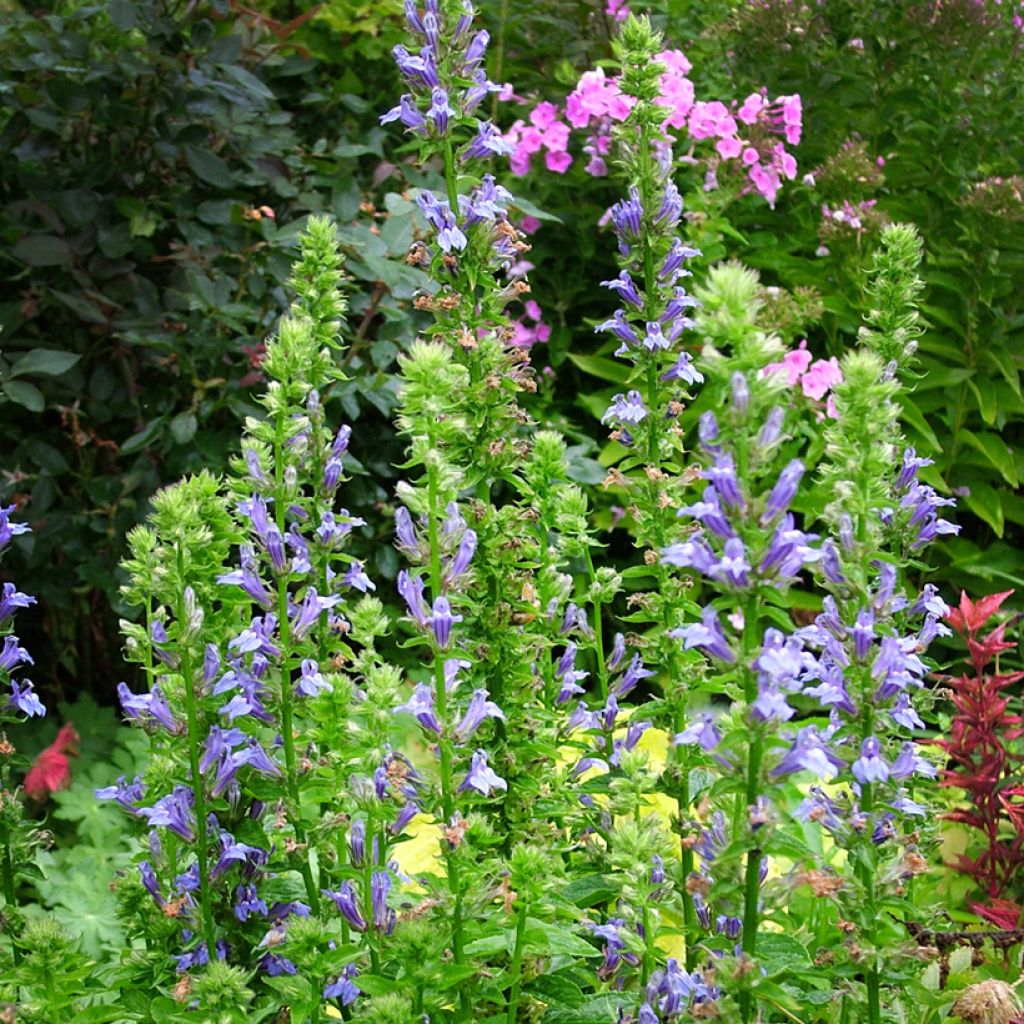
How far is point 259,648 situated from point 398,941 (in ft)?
1.41

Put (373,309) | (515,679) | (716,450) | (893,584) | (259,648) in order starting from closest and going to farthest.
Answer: (716,450)
(893,584)
(259,648)
(515,679)
(373,309)

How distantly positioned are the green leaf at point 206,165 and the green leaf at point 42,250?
48 cm

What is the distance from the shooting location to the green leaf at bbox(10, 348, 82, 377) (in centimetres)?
358

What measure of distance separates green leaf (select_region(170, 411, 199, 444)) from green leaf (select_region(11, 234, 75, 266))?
0.65 meters

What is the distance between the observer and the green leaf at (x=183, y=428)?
3.79 metres

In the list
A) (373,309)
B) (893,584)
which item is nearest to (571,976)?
(893,584)

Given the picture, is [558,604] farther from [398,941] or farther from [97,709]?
[97,709]

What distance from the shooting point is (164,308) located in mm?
4172

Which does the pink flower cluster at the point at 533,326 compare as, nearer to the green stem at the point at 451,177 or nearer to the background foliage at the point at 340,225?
the background foliage at the point at 340,225

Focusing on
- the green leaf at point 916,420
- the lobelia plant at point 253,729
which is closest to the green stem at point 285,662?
the lobelia plant at point 253,729

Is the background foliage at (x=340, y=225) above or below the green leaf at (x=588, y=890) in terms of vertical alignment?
above

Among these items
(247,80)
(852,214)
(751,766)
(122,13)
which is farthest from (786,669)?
(122,13)

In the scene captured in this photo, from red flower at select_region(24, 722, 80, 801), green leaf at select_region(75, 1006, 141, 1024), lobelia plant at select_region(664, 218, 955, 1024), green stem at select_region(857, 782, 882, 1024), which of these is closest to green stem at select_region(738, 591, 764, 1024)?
lobelia plant at select_region(664, 218, 955, 1024)

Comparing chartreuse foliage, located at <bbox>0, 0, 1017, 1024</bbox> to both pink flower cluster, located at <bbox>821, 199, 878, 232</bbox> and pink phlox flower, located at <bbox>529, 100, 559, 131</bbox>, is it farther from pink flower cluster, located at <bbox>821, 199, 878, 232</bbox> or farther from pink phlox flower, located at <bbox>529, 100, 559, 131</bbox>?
pink phlox flower, located at <bbox>529, 100, 559, 131</bbox>
